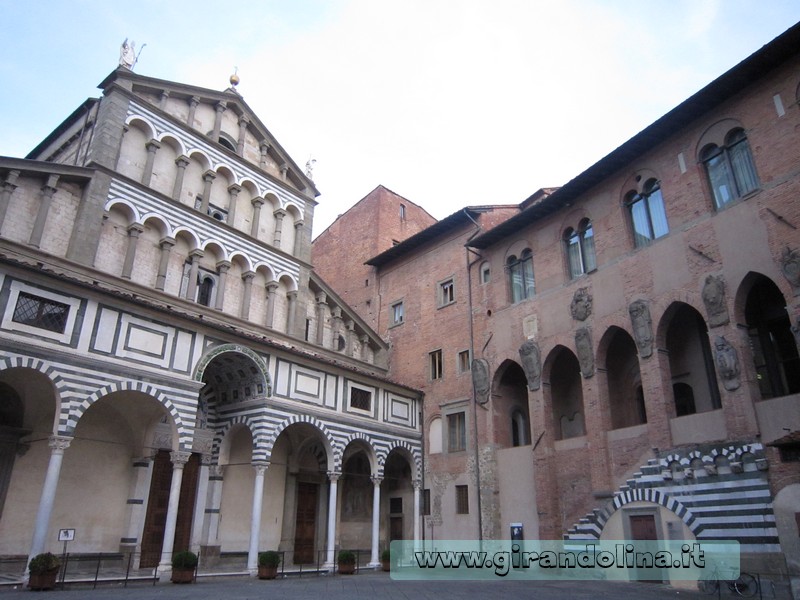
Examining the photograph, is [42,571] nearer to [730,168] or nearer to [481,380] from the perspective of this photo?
[481,380]

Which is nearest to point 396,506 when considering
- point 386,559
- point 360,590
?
point 386,559

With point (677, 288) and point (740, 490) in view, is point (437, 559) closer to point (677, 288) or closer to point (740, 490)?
point (740, 490)

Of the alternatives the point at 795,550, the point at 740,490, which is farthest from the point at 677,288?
the point at 795,550

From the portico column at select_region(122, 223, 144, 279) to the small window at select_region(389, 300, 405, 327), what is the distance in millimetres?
11751

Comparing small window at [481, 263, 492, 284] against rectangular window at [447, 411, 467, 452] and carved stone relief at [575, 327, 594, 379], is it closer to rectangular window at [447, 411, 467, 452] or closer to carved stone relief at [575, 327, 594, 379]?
rectangular window at [447, 411, 467, 452]

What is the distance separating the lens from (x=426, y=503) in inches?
895

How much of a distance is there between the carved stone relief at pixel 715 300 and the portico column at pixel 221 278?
14.5 metres

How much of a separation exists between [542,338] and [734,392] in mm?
6668

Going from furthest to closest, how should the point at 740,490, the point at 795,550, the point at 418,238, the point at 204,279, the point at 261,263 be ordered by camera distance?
the point at 418,238 < the point at 261,263 < the point at 204,279 < the point at 740,490 < the point at 795,550

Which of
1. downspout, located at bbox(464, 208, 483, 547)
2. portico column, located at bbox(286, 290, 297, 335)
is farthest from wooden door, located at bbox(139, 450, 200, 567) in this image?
downspout, located at bbox(464, 208, 483, 547)

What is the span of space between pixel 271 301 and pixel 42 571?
11.5 meters

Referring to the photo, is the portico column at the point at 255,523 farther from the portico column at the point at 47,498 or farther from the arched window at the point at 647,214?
the arched window at the point at 647,214

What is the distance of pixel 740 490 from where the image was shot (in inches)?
527

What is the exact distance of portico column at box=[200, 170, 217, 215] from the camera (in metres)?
20.5
